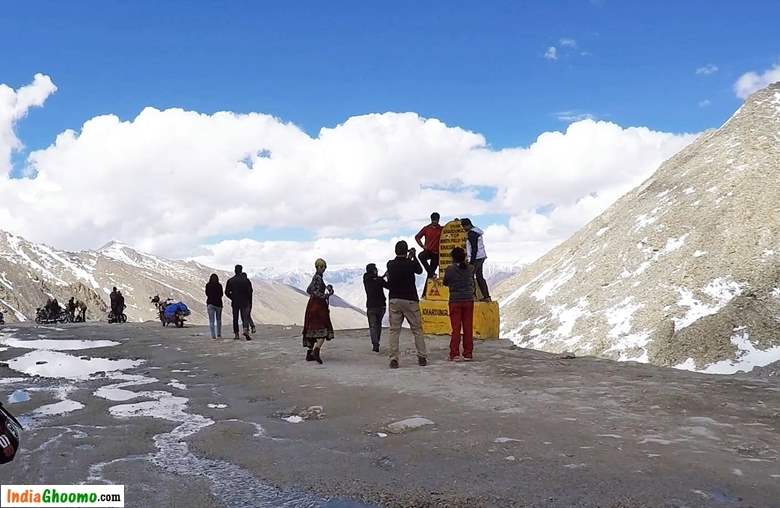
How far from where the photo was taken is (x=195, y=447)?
6.96 metres

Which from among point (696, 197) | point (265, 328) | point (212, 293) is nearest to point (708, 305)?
point (696, 197)

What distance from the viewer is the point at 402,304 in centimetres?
1243

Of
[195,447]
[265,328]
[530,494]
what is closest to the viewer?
[530,494]

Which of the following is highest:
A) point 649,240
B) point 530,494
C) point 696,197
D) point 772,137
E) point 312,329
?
point 772,137

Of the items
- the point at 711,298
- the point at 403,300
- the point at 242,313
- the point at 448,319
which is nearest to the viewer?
the point at 403,300

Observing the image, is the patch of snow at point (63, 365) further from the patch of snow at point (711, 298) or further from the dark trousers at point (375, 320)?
the patch of snow at point (711, 298)

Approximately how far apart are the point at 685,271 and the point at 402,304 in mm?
52669

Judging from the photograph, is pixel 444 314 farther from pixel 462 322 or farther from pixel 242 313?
pixel 242 313

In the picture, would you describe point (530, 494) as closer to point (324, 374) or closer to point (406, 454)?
point (406, 454)

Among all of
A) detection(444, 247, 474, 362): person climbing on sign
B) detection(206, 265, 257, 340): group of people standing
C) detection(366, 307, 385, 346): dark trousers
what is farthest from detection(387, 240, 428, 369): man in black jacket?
detection(206, 265, 257, 340): group of people standing

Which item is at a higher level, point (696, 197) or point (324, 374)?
point (696, 197)

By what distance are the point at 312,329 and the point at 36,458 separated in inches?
288

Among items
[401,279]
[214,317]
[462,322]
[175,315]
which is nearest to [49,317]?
[175,315]

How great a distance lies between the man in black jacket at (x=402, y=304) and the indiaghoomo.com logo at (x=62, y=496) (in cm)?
726
